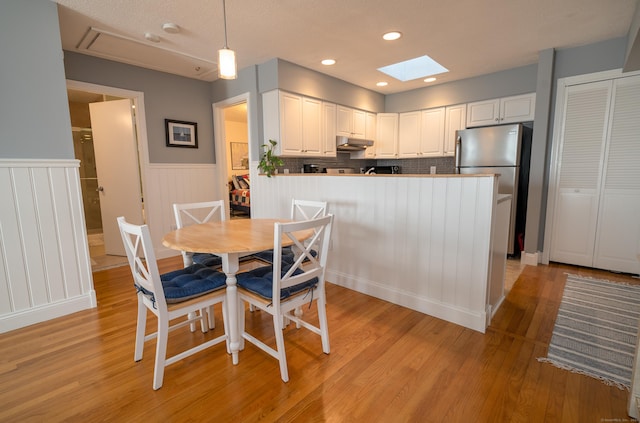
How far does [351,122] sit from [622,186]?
130 inches

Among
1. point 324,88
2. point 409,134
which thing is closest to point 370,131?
point 409,134

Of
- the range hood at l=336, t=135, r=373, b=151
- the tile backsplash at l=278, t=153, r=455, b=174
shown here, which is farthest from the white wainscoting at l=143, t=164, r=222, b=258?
the range hood at l=336, t=135, r=373, b=151

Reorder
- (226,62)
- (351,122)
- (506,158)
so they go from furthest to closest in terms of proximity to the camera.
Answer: (351,122) < (506,158) < (226,62)

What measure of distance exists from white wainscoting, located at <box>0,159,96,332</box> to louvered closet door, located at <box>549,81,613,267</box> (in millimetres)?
4979

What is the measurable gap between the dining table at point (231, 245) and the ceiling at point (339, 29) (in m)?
1.80

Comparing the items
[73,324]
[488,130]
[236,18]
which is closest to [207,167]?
[236,18]

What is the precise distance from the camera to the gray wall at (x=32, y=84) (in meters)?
2.17

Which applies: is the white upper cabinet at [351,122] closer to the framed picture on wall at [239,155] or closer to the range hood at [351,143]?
the range hood at [351,143]

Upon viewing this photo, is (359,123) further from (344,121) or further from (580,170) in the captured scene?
(580,170)

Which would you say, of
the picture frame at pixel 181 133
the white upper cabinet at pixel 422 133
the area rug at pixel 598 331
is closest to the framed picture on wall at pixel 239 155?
the picture frame at pixel 181 133

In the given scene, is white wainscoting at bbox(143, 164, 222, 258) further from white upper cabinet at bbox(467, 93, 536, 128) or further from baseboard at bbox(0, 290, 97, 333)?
white upper cabinet at bbox(467, 93, 536, 128)

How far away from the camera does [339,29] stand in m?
2.83

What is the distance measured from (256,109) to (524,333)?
3578 mm

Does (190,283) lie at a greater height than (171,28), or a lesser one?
lesser
